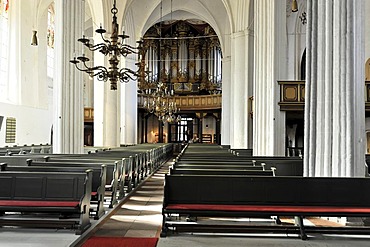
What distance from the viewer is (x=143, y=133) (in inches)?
1396

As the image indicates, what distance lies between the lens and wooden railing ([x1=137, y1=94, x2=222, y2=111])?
3252cm

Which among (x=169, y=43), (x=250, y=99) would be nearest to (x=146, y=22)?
(x=169, y=43)

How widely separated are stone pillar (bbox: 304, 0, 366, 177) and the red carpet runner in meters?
3.25

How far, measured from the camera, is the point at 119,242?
5605mm

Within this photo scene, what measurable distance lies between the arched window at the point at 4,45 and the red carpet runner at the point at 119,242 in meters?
16.7

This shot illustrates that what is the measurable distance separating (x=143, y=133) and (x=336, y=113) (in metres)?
29.2

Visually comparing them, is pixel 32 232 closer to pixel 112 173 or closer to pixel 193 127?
pixel 112 173

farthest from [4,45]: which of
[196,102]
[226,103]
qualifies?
[196,102]

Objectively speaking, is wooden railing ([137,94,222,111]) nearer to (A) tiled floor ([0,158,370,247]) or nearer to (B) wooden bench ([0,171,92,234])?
(A) tiled floor ([0,158,370,247])

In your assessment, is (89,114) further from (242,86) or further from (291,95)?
(291,95)

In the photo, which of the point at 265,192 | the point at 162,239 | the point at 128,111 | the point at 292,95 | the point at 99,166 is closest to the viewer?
the point at 162,239

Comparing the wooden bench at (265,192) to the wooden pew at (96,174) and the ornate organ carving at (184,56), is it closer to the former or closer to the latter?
the wooden pew at (96,174)

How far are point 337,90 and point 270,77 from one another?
7.28 m

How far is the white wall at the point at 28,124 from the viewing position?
1909cm
